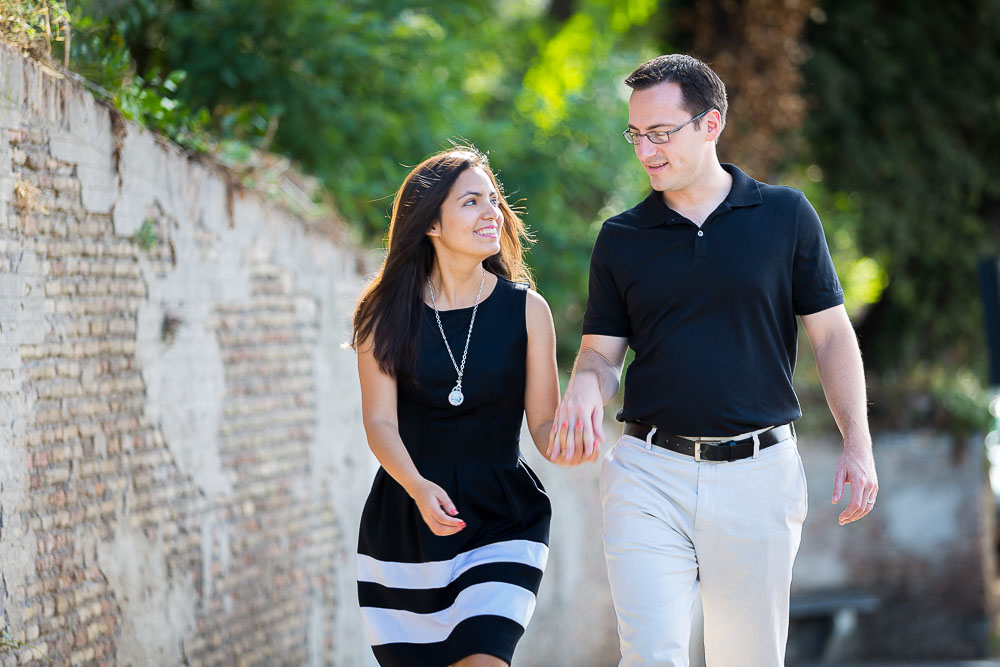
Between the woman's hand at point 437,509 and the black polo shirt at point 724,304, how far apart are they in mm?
704

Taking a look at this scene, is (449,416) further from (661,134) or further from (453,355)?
(661,134)

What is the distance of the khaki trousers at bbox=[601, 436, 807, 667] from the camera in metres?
3.60

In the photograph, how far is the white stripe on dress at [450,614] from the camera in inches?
141

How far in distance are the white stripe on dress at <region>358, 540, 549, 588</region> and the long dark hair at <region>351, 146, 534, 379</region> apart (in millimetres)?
633

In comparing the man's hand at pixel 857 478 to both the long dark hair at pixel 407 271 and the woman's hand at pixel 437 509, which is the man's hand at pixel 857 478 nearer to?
the woman's hand at pixel 437 509

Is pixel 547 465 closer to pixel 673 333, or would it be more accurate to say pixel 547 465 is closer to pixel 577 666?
pixel 577 666

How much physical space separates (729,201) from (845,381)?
2.27 feet

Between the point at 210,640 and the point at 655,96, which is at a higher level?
the point at 655,96

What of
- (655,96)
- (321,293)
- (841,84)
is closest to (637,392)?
(655,96)

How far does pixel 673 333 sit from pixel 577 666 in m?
8.81

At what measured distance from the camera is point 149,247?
16.3ft

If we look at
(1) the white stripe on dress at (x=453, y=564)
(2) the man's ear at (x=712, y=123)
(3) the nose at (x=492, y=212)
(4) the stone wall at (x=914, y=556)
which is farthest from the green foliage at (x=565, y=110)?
(2) the man's ear at (x=712, y=123)

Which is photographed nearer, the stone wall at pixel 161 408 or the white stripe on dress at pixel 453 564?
the white stripe on dress at pixel 453 564

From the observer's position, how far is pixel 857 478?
11.5 ft
